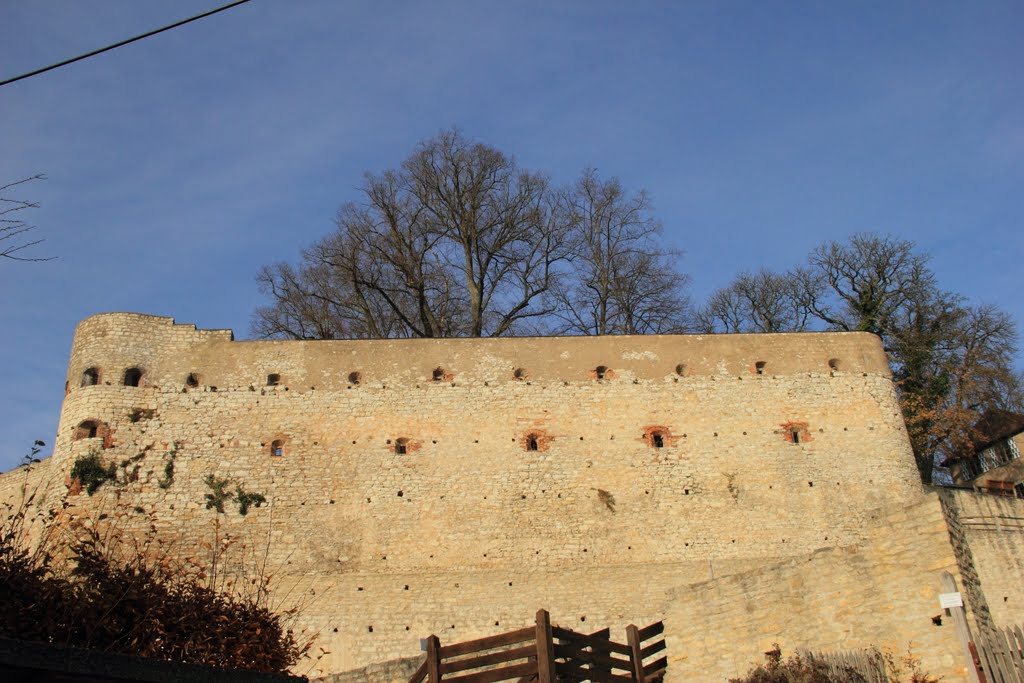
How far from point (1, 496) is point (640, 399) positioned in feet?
47.4

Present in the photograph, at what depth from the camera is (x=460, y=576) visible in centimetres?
1970

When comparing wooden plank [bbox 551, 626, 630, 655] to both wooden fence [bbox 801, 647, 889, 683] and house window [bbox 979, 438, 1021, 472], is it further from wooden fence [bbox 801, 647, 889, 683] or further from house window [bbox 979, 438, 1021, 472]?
house window [bbox 979, 438, 1021, 472]

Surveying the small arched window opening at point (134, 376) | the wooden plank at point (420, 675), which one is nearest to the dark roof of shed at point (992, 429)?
the wooden plank at point (420, 675)

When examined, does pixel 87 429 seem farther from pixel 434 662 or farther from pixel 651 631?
pixel 651 631

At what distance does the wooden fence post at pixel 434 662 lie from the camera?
39.4 ft

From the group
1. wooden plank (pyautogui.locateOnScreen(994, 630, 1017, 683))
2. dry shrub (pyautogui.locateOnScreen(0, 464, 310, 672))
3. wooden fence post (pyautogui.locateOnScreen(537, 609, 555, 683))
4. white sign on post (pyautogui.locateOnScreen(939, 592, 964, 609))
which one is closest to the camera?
dry shrub (pyautogui.locateOnScreen(0, 464, 310, 672))

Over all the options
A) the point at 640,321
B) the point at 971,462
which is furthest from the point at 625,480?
the point at 971,462

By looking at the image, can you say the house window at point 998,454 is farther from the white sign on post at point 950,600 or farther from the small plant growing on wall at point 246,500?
the small plant growing on wall at point 246,500

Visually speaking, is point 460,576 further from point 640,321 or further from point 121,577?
point 640,321

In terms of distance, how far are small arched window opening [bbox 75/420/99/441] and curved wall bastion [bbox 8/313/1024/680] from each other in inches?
1.1

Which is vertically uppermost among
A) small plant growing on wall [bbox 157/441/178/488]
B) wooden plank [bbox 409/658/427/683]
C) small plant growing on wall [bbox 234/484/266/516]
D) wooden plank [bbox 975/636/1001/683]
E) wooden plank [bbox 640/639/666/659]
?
small plant growing on wall [bbox 157/441/178/488]

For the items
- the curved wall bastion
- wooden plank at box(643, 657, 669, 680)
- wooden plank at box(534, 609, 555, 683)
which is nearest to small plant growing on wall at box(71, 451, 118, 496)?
the curved wall bastion

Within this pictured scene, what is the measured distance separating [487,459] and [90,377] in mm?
8660

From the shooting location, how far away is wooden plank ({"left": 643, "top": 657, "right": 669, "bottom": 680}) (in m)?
13.9
